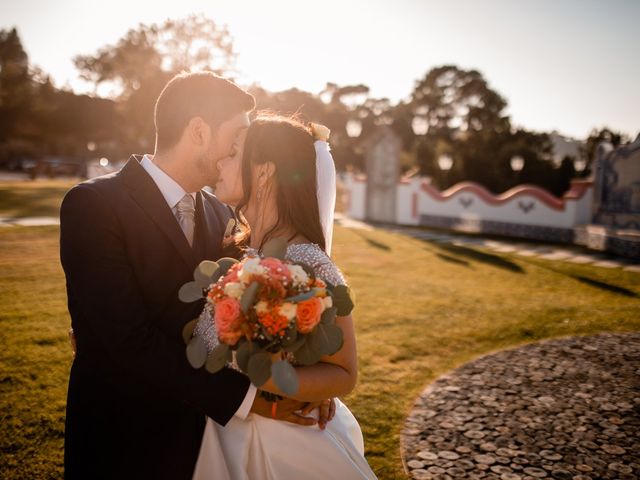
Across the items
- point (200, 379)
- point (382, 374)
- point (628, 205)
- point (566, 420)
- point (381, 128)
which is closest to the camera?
point (200, 379)

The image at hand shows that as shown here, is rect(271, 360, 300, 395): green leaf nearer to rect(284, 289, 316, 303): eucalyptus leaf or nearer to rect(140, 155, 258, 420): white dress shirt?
rect(284, 289, 316, 303): eucalyptus leaf

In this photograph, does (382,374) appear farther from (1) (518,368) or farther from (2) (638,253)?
(2) (638,253)

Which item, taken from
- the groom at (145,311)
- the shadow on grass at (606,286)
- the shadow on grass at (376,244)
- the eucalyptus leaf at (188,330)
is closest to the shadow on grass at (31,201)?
the shadow on grass at (376,244)

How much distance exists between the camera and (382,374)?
5.64 meters

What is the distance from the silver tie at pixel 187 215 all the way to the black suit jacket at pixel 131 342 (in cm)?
30

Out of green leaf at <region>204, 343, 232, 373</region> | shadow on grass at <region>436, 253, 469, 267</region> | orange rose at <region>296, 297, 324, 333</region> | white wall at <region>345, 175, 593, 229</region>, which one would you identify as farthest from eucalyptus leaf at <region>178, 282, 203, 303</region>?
white wall at <region>345, 175, 593, 229</region>

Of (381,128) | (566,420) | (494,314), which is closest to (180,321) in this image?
(566,420)

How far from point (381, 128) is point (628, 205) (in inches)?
461

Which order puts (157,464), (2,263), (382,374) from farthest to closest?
(2,263) → (382,374) → (157,464)

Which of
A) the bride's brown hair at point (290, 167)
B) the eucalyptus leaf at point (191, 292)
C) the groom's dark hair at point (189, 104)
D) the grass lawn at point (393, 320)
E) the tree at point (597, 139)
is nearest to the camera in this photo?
the eucalyptus leaf at point (191, 292)

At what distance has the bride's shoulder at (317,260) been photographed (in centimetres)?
218

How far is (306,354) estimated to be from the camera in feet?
6.15

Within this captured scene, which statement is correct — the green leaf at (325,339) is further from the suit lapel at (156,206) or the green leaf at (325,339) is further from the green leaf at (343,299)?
the suit lapel at (156,206)

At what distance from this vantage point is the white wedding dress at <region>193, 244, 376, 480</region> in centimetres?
219
